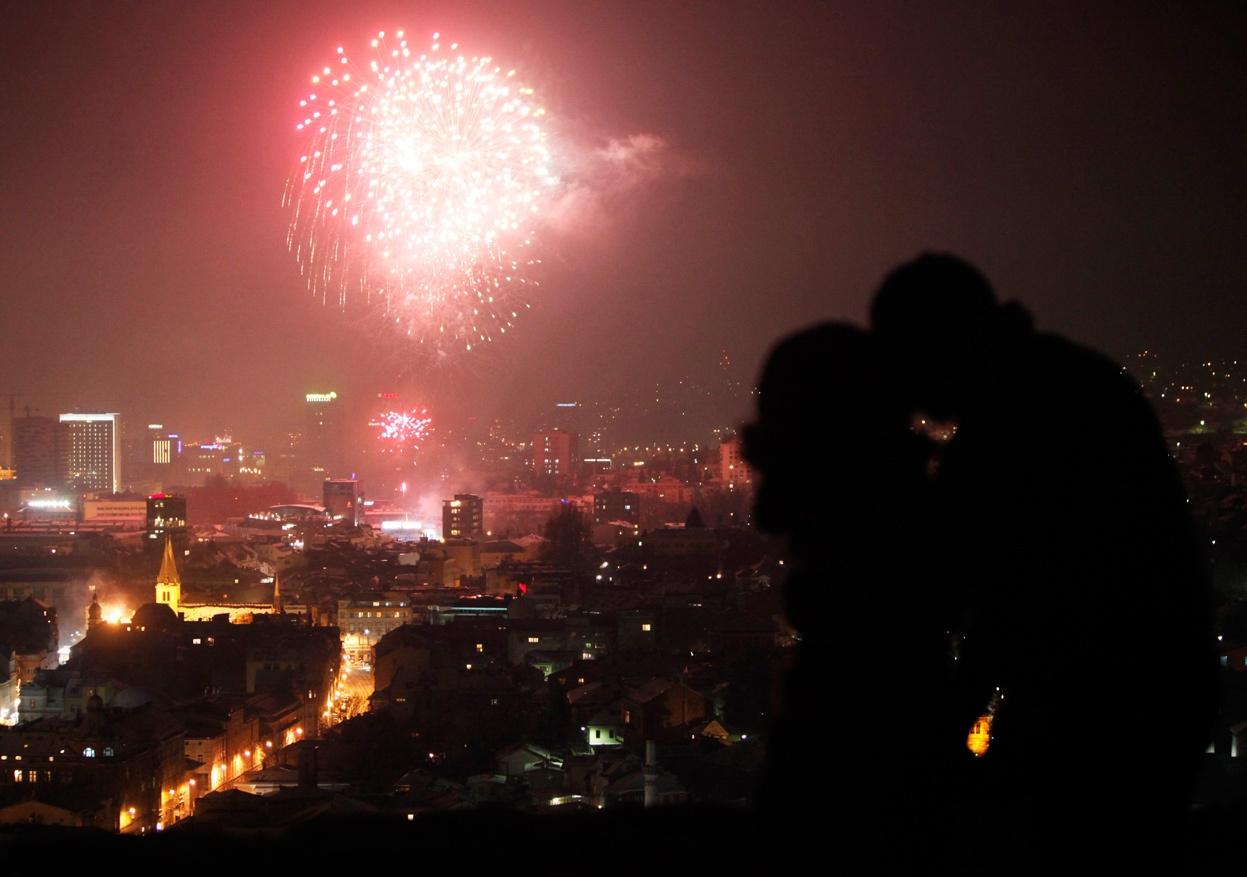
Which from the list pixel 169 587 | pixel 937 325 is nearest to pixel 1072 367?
pixel 937 325

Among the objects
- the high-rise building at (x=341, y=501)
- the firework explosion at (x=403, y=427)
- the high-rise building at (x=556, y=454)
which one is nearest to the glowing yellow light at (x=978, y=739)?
the firework explosion at (x=403, y=427)

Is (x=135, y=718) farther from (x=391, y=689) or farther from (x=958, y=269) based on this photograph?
(x=958, y=269)

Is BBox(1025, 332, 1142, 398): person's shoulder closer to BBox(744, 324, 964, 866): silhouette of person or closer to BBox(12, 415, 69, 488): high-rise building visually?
BBox(744, 324, 964, 866): silhouette of person

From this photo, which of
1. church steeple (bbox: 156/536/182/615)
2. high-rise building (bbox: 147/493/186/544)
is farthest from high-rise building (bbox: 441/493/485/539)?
church steeple (bbox: 156/536/182/615)

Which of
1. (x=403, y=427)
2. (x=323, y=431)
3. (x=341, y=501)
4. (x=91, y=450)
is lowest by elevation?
(x=341, y=501)

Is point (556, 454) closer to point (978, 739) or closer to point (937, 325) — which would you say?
point (978, 739)

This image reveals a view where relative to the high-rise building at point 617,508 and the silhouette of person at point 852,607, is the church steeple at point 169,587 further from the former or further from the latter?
the silhouette of person at point 852,607
